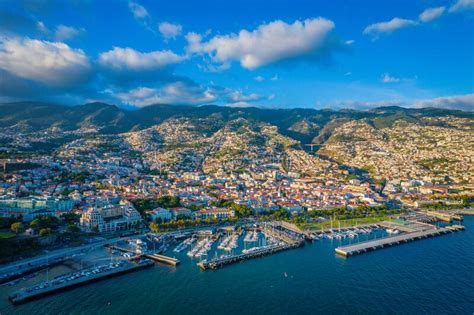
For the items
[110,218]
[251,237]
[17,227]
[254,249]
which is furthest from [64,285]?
[251,237]

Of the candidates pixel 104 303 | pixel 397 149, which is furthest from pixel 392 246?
pixel 397 149

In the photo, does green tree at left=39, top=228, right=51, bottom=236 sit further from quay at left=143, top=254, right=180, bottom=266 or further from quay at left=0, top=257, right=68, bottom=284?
quay at left=143, top=254, right=180, bottom=266

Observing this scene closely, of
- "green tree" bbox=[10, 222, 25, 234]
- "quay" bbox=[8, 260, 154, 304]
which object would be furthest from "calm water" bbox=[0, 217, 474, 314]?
"green tree" bbox=[10, 222, 25, 234]

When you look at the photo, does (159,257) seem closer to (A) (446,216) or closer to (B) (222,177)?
(A) (446,216)

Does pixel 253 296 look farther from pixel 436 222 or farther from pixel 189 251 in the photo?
pixel 436 222

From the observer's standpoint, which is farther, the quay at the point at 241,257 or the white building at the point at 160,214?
the white building at the point at 160,214

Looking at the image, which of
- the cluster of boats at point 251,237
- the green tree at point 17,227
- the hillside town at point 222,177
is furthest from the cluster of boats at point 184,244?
the green tree at point 17,227

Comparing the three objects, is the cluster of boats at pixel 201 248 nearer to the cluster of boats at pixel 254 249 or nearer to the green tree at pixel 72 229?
the cluster of boats at pixel 254 249
